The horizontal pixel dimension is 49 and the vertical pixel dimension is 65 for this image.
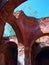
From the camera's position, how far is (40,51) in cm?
1381

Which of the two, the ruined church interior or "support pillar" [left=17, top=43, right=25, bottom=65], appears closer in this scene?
the ruined church interior

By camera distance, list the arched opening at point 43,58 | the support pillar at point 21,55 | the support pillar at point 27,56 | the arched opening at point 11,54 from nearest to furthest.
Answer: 1. the support pillar at point 21,55
2. the support pillar at point 27,56
3. the arched opening at point 11,54
4. the arched opening at point 43,58

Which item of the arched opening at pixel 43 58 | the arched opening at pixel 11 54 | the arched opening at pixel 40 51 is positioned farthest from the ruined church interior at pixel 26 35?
the arched opening at pixel 43 58

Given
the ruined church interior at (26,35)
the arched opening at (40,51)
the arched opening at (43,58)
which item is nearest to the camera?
the ruined church interior at (26,35)

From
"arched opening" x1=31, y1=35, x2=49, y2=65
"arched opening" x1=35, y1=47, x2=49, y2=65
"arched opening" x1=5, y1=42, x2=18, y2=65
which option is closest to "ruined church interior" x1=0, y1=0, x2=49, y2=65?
"arched opening" x1=31, y1=35, x2=49, y2=65

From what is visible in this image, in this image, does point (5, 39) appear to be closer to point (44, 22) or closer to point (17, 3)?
point (44, 22)

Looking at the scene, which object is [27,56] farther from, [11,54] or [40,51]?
[11,54]

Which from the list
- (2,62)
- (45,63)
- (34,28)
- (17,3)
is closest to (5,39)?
(2,62)

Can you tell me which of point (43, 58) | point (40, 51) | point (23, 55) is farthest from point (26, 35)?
point (43, 58)

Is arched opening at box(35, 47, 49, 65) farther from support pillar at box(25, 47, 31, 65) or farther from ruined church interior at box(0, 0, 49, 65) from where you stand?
support pillar at box(25, 47, 31, 65)

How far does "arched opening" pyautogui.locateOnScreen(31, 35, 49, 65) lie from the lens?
1330 cm

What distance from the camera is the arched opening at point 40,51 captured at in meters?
13.3

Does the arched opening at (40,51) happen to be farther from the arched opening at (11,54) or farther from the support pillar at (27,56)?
the support pillar at (27,56)

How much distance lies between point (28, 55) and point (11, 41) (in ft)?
8.40
